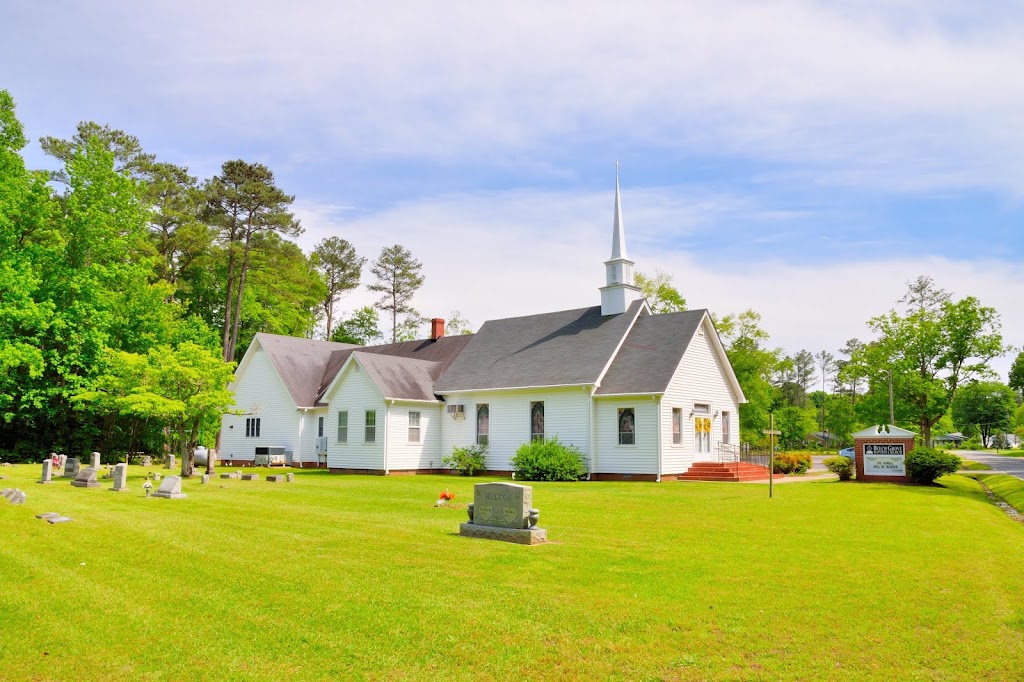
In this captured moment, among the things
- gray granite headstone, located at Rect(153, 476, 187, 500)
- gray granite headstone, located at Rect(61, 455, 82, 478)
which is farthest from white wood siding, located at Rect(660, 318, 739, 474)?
gray granite headstone, located at Rect(61, 455, 82, 478)

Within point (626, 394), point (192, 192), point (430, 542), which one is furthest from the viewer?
point (192, 192)

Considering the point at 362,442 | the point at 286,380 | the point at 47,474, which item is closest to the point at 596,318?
the point at 362,442

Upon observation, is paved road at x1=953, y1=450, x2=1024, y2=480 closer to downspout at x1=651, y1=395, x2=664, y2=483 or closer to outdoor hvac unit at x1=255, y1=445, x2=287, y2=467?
downspout at x1=651, y1=395, x2=664, y2=483

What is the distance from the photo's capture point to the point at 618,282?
106ft

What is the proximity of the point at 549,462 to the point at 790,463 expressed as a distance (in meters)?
13.8

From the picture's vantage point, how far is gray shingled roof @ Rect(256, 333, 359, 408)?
36250mm

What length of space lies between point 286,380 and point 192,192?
18.8 metres

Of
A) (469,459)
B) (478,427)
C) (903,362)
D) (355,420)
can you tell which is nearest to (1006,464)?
(903,362)

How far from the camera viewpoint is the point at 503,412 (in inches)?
1209

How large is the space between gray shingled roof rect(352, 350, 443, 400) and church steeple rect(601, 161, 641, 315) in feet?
28.1

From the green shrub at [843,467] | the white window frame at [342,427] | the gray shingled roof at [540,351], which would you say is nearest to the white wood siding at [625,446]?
the gray shingled roof at [540,351]

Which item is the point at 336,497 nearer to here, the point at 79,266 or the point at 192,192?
the point at 79,266

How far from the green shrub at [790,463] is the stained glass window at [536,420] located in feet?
38.8

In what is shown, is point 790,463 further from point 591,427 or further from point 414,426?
point 414,426
